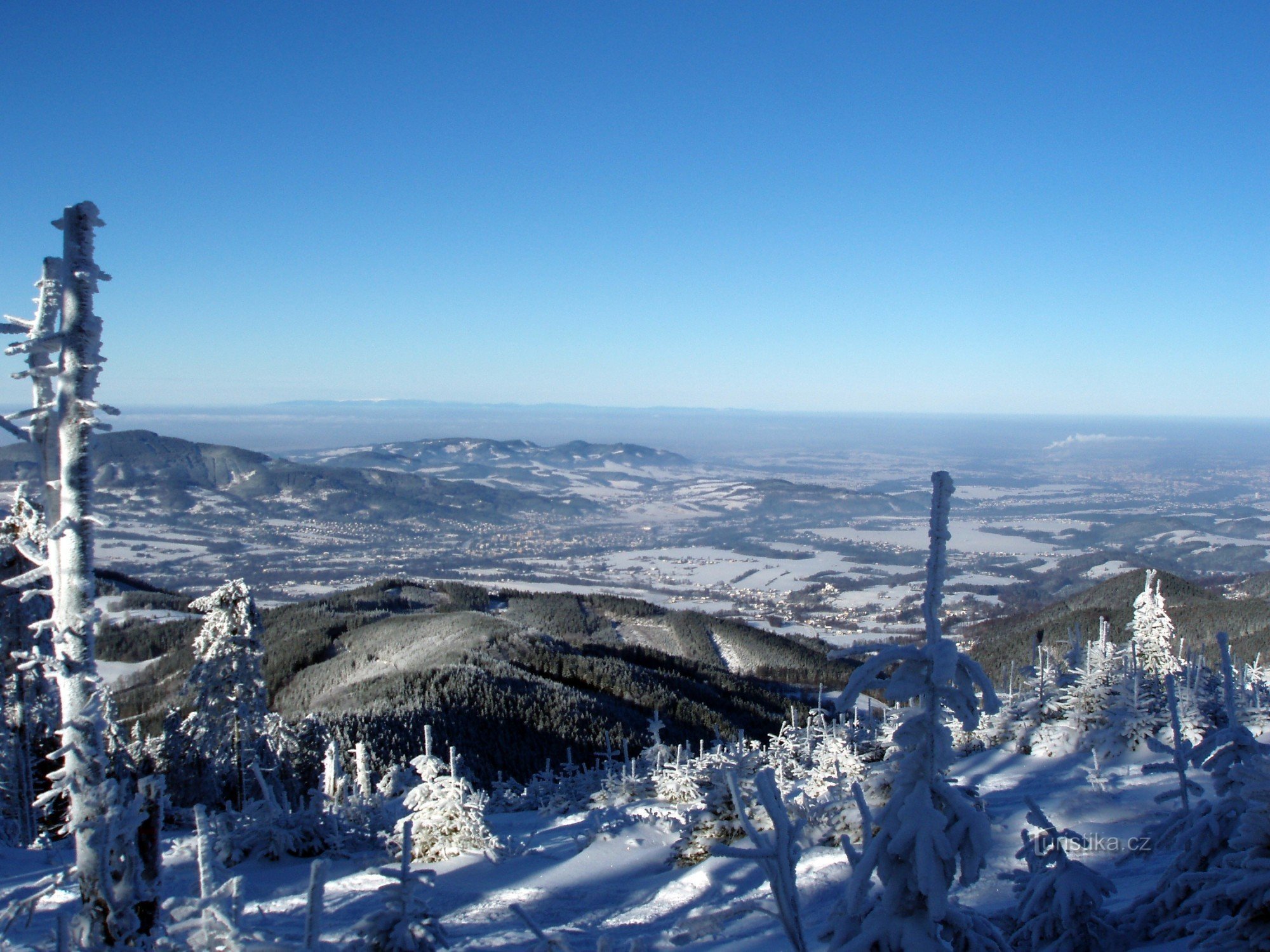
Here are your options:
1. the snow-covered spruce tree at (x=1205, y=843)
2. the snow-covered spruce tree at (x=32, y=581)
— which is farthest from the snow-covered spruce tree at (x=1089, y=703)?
the snow-covered spruce tree at (x=32, y=581)

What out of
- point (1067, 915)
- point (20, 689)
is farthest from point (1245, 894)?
point (20, 689)

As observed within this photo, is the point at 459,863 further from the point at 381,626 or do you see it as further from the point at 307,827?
the point at 381,626

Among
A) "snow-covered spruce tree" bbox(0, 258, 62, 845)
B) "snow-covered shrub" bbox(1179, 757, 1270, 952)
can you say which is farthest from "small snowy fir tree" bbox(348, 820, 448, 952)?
"snow-covered shrub" bbox(1179, 757, 1270, 952)

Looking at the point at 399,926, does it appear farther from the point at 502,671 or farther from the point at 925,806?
the point at 502,671

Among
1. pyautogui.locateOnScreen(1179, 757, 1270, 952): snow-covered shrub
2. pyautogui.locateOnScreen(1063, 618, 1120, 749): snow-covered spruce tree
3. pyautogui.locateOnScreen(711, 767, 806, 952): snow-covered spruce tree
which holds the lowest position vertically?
pyautogui.locateOnScreen(1063, 618, 1120, 749): snow-covered spruce tree

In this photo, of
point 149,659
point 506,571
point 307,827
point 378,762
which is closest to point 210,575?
point 506,571

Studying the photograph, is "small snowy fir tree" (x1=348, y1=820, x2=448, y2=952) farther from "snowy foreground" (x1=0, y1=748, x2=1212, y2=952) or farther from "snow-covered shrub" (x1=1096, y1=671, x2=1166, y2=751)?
"snow-covered shrub" (x1=1096, y1=671, x2=1166, y2=751)
